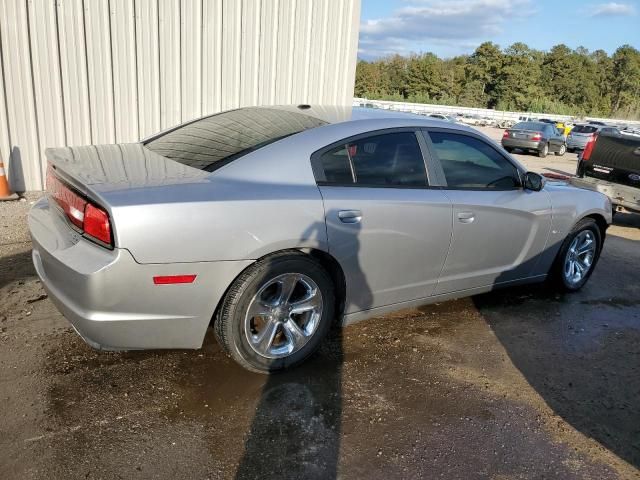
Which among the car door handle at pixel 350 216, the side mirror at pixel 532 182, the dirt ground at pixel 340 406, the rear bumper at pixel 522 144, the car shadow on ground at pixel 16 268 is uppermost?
the side mirror at pixel 532 182

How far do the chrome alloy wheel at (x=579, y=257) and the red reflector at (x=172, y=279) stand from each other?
3.58 meters

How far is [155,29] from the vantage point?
24.9 ft

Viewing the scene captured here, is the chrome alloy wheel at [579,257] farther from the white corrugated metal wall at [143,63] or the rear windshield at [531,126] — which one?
the rear windshield at [531,126]

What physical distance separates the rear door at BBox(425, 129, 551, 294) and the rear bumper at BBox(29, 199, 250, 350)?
170cm

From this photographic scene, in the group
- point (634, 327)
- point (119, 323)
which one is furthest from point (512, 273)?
point (119, 323)

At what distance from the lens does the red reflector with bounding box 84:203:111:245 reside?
8.39 feet

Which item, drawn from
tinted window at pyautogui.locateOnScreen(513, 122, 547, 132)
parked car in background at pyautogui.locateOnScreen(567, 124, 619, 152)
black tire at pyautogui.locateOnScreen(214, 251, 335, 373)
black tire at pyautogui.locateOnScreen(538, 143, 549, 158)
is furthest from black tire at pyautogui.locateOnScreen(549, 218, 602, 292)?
parked car in background at pyautogui.locateOnScreen(567, 124, 619, 152)

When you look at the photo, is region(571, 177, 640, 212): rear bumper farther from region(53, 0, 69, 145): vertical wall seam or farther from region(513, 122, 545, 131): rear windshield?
region(513, 122, 545, 131): rear windshield

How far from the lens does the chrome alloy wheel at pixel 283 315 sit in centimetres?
306

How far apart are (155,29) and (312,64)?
2714 mm

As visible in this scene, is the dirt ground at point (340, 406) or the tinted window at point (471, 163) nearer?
the dirt ground at point (340, 406)

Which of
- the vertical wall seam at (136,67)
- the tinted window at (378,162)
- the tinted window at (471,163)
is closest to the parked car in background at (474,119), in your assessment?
the vertical wall seam at (136,67)

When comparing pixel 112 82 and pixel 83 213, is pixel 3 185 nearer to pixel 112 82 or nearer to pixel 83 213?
pixel 112 82

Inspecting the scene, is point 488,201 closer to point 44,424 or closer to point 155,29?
point 44,424
